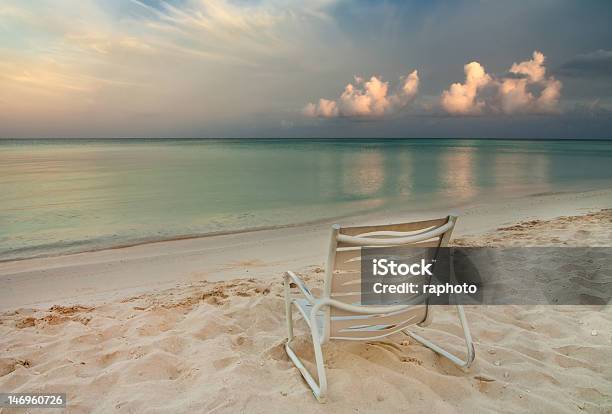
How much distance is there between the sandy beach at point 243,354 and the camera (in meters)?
2.64

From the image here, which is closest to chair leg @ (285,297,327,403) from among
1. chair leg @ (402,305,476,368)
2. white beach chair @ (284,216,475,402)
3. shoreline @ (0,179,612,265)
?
white beach chair @ (284,216,475,402)

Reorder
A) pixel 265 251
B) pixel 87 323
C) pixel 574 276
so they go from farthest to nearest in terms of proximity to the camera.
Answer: pixel 265 251, pixel 574 276, pixel 87 323

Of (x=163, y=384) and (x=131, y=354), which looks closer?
(x=163, y=384)

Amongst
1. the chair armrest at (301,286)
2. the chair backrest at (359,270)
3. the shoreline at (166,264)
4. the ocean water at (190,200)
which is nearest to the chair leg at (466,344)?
the chair backrest at (359,270)

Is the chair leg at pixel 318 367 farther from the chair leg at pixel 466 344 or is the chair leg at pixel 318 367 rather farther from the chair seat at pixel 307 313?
the chair leg at pixel 466 344

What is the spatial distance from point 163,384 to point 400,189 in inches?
644

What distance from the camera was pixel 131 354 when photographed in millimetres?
3307

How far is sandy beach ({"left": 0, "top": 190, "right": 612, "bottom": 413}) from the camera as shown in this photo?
2.64m

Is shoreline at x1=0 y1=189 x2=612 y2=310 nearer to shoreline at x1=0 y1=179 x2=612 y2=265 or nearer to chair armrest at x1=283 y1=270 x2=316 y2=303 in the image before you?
shoreline at x1=0 y1=179 x2=612 y2=265

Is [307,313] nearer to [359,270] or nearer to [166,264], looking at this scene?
[359,270]

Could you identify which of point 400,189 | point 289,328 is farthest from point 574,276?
point 400,189

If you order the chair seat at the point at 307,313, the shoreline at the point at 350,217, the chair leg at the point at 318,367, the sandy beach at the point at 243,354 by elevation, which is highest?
the chair seat at the point at 307,313

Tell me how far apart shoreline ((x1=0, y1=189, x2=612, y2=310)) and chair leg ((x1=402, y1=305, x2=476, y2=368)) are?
2.89 meters

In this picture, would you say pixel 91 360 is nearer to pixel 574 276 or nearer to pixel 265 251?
pixel 265 251
